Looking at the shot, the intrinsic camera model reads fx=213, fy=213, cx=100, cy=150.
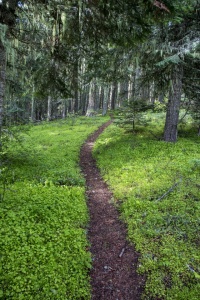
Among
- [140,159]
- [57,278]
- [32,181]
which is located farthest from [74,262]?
[140,159]

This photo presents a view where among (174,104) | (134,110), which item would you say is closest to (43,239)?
(174,104)

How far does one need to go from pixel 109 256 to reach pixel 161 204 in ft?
7.62

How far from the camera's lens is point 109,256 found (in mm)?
4992

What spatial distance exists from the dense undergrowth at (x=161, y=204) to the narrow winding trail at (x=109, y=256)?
0.71 feet

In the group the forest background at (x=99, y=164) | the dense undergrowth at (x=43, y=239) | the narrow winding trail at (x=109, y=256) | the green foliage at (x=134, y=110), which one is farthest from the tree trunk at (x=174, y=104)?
the dense undergrowth at (x=43, y=239)

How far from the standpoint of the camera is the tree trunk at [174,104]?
1070cm

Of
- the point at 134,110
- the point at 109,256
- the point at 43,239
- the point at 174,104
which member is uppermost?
the point at 174,104

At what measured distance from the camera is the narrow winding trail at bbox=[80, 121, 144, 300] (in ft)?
13.6

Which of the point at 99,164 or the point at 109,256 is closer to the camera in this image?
the point at 109,256

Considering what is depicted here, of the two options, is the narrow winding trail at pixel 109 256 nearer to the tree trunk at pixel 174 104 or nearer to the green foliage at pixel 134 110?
the tree trunk at pixel 174 104

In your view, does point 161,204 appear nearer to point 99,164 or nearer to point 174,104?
point 99,164

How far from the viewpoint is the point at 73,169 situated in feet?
30.2

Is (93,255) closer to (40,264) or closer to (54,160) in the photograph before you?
(40,264)

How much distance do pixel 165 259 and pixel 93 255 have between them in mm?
1606
